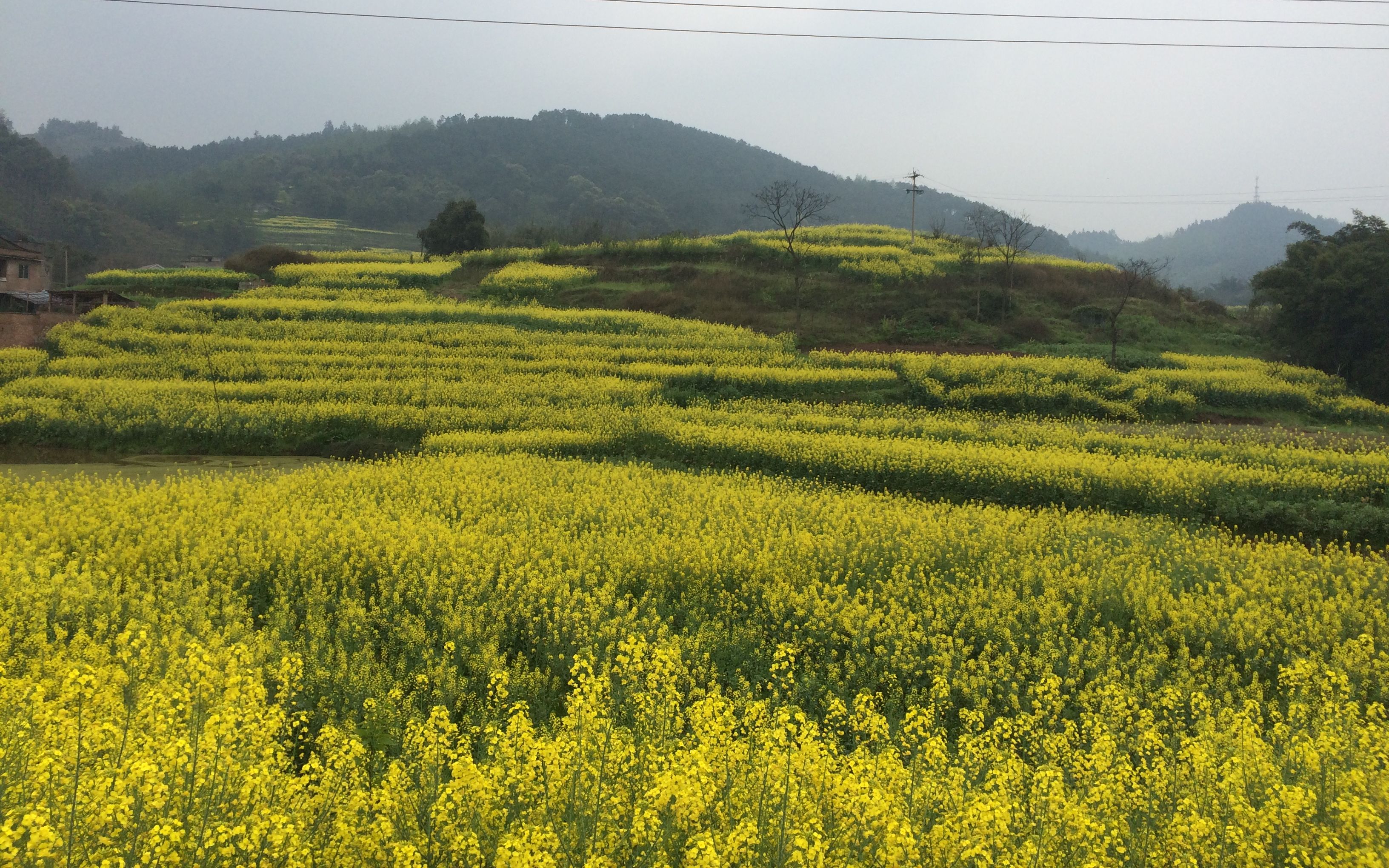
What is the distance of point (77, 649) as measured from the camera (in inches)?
249

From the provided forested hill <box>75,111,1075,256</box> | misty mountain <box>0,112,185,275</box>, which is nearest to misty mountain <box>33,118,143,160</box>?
forested hill <box>75,111,1075,256</box>

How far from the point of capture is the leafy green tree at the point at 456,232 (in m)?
47.9

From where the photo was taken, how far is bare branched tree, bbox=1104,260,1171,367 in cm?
2561

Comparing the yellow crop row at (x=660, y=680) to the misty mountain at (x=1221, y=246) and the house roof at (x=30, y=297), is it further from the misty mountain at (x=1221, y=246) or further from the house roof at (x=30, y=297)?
the misty mountain at (x=1221, y=246)

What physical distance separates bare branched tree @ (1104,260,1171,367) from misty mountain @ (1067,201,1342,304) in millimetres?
71269

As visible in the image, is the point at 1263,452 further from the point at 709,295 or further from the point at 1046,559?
the point at 709,295

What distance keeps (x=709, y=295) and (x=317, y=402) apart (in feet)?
59.3

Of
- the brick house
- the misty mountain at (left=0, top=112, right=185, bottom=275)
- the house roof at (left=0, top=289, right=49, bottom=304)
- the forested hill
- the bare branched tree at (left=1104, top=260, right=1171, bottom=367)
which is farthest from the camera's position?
the forested hill

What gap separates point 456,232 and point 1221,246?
159 meters

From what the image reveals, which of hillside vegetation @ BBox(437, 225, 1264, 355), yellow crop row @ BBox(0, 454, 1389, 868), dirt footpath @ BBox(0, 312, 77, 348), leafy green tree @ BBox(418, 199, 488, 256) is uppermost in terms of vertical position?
leafy green tree @ BBox(418, 199, 488, 256)

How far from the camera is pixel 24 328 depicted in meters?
25.0

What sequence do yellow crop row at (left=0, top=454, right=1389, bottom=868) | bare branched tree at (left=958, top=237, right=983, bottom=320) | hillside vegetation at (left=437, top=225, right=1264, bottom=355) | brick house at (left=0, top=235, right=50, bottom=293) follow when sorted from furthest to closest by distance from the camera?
brick house at (left=0, top=235, right=50, bottom=293), bare branched tree at (left=958, top=237, right=983, bottom=320), hillside vegetation at (left=437, top=225, right=1264, bottom=355), yellow crop row at (left=0, top=454, right=1389, bottom=868)

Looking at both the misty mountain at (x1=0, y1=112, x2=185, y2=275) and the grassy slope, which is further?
the misty mountain at (x1=0, y1=112, x2=185, y2=275)

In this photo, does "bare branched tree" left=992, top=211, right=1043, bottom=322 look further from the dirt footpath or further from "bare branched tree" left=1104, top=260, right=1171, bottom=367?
the dirt footpath
